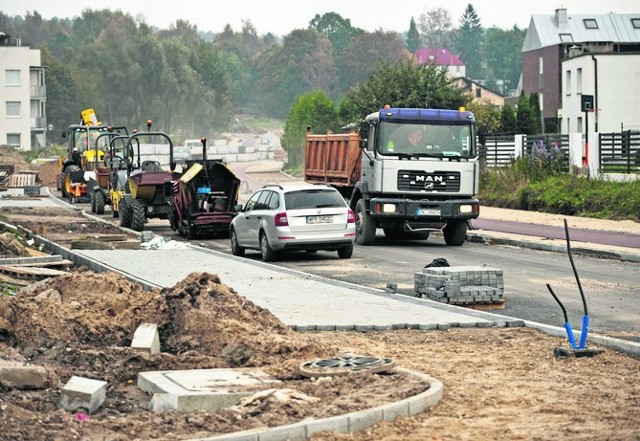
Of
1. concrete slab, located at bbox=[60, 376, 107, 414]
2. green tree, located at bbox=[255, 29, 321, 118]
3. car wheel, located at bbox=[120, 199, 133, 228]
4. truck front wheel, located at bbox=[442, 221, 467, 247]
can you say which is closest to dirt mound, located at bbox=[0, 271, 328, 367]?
concrete slab, located at bbox=[60, 376, 107, 414]

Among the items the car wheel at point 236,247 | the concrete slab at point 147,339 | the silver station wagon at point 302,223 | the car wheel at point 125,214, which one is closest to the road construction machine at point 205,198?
the car wheel at point 125,214

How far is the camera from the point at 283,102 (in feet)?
646

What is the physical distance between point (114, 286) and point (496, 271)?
4.97 meters

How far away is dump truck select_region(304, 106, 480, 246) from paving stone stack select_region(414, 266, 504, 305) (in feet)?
38.1

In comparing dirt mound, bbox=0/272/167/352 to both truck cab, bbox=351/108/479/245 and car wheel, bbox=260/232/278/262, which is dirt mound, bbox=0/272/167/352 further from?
truck cab, bbox=351/108/479/245

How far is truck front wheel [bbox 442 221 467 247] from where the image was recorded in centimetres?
3019

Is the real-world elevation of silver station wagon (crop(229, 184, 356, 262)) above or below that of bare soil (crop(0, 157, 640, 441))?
above

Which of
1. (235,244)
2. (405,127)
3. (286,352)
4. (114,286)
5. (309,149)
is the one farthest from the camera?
(309,149)

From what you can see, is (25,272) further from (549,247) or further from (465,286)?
(549,247)

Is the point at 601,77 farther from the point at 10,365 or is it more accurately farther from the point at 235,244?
the point at 10,365

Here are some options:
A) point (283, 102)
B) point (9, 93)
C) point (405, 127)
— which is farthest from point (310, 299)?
point (283, 102)

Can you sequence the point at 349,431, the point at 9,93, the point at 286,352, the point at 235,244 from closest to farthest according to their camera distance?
the point at 349,431
the point at 286,352
the point at 235,244
the point at 9,93

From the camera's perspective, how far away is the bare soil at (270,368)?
915cm

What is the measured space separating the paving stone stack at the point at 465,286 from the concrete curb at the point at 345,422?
7.25 metres
